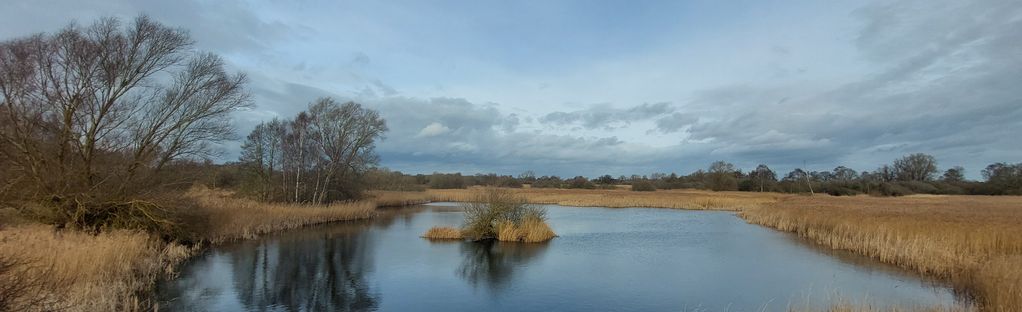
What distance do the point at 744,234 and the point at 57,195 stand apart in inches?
981

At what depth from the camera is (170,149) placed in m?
17.1

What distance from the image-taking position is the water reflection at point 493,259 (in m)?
14.2

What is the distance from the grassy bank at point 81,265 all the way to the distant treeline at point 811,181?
2538 centimetres

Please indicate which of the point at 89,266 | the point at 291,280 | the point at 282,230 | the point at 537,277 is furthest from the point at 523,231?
the point at 89,266

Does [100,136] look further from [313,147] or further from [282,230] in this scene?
[313,147]

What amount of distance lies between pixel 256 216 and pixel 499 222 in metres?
10.6


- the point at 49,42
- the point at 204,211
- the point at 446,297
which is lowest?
the point at 446,297

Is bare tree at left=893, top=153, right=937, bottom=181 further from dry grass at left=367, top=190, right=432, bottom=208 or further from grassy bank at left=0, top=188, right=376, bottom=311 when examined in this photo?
grassy bank at left=0, top=188, right=376, bottom=311

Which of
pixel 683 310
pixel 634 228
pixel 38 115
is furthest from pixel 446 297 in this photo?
pixel 634 228

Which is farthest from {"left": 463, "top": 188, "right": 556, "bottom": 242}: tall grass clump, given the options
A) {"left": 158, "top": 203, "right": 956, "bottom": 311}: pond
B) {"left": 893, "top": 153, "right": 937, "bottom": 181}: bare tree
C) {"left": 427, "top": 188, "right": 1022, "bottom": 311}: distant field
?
{"left": 893, "top": 153, "right": 937, "bottom": 181}: bare tree

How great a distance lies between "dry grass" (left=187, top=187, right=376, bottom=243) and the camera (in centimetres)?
2012

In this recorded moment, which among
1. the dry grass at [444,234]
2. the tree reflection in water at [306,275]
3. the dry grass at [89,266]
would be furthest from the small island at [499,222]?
the dry grass at [89,266]

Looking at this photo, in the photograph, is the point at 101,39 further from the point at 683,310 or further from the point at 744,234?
the point at 744,234

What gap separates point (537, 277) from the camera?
46.6ft
